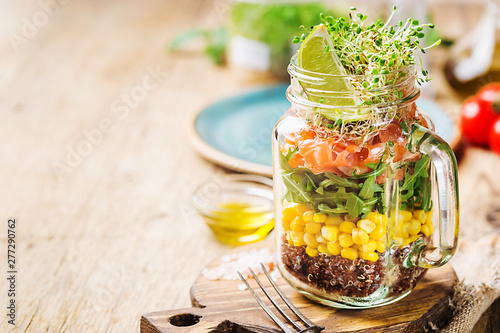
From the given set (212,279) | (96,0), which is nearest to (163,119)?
(212,279)

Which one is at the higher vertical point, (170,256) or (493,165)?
(170,256)

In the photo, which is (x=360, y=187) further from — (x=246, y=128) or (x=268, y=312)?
(x=246, y=128)

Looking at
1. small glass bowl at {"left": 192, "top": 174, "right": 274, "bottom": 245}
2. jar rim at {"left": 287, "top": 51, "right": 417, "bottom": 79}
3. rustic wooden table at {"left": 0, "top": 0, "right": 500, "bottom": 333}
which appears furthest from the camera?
small glass bowl at {"left": 192, "top": 174, "right": 274, "bottom": 245}

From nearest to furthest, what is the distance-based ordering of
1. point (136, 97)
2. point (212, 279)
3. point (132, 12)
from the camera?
point (212, 279)
point (136, 97)
point (132, 12)

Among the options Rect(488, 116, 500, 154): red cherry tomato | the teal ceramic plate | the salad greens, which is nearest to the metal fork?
the salad greens

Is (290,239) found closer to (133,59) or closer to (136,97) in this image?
(136,97)

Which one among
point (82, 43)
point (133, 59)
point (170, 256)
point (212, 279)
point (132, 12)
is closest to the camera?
point (212, 279)

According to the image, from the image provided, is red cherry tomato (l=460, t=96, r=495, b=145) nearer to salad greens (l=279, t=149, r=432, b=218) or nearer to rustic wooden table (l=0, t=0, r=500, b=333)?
rustic wooden table (l=0, t=0, r=500, b=333)

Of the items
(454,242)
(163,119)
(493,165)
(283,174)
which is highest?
(283,174)
